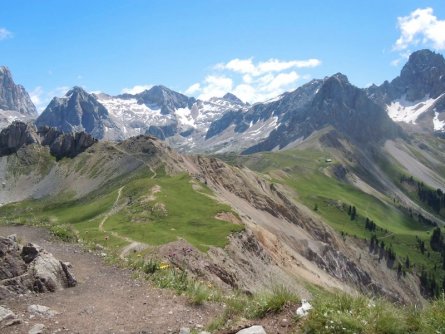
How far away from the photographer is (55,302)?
2055cm

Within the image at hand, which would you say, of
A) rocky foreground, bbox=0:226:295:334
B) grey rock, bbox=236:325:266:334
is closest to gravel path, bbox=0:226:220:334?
rocky foreground, bbox=0:226:295:334

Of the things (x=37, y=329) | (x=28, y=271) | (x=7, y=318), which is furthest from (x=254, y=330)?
(x=28, y=271)

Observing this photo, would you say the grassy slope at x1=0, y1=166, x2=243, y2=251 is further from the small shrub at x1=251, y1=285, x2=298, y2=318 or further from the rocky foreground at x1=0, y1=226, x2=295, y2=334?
the small shrub at x1=251, y1=285, x2=298, y2=318

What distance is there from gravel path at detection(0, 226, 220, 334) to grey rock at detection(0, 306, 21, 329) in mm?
209

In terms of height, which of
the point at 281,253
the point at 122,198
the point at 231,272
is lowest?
the point at 281,253

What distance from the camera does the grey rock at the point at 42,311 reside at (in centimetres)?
1858

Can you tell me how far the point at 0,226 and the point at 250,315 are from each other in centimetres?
3859

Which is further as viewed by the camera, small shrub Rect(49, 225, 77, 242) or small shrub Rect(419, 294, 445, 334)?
small shrub Rect(49, 225, 77, 242)

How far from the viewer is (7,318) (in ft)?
56.3

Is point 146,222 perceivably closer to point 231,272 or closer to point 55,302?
point 231,272

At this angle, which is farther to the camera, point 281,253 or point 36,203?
point 36,203

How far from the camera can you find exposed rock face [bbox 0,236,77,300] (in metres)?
21.1

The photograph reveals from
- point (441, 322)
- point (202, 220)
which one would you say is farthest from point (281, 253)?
point (441, 322)

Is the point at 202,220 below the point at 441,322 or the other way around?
below
